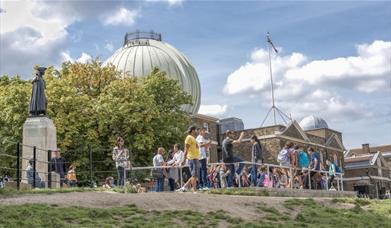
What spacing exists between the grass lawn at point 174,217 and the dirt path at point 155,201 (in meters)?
0.37

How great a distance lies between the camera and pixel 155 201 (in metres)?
13.8

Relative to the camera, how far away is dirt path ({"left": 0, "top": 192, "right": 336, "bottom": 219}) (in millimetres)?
13266

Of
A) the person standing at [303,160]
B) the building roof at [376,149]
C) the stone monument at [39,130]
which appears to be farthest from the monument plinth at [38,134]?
the building roof at [376,149]

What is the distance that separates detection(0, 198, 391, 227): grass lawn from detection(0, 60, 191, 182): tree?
18788mm

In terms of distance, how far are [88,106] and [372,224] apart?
2313 cm

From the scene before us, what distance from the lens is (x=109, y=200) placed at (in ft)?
44.9

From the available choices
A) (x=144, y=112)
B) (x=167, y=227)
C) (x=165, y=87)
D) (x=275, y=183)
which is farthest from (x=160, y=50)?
(x=167, y=227)

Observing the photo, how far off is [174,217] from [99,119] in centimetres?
2244

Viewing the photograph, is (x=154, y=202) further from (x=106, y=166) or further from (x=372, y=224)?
(x=106, y=166)

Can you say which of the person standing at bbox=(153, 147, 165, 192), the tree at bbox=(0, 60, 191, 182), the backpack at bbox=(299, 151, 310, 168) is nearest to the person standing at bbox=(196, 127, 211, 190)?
the person standing at bbox=(153, 147, 165, 192)

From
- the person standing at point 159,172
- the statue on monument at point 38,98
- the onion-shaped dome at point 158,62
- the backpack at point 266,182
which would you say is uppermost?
the onion-shaped dome at point 158,62

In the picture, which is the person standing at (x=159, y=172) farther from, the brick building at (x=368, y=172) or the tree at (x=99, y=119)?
the brick building at (x=368, y=172)

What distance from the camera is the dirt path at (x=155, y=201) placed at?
13.3m

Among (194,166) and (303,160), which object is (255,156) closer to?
(303,160)
